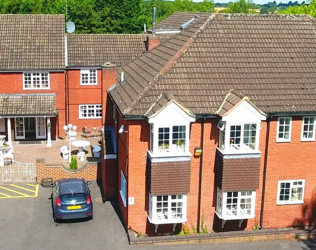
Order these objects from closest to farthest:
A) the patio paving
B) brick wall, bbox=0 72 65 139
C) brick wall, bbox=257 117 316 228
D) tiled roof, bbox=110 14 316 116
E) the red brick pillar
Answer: tiled roof, bbox=110 14 316 116 → brick wall, bbox=257 117 316 228 → the red brick pillar → the patio paving → brick wall, bbox=0 72 65 139

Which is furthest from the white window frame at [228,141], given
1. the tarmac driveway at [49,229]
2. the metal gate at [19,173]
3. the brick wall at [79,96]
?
the brick wall at [79,96]

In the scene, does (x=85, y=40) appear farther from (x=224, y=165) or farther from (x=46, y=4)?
(x=46, y=4)

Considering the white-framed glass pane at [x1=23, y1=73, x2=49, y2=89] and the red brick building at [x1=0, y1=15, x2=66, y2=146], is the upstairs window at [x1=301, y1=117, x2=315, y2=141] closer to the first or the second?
the red brick building at [x1=0, y1=15, x2=66, y2=146]

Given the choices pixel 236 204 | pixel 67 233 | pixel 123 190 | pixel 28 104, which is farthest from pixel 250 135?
pixel 28 104

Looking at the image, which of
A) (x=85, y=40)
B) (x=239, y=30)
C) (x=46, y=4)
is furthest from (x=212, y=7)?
(x=239, y=30)

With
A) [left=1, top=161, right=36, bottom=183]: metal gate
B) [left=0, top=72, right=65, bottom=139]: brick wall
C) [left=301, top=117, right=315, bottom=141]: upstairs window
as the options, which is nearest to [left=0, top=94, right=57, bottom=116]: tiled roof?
[left=0, top=72, right=65, bottom=139]: brick wall
